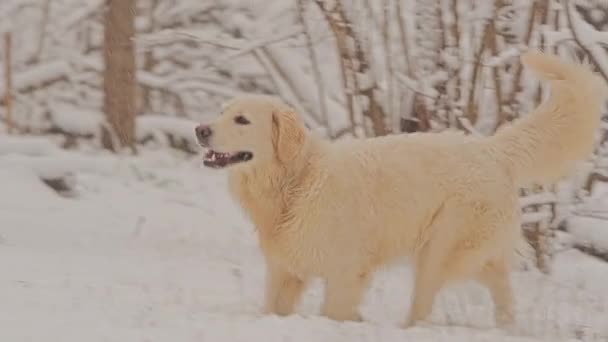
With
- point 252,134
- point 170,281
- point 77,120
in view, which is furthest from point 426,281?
point 77,120

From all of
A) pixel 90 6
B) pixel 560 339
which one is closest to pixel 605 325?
pixel 560 339

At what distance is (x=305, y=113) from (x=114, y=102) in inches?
156

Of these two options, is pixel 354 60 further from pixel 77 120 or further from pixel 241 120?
pixel 77 120

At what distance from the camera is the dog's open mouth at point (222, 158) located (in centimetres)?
588

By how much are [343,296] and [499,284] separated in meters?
1.20

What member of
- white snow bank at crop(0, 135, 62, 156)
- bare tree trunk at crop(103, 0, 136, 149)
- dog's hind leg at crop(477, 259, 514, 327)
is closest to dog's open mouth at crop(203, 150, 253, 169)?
dog's hind leg at crop(477, 259, 514, 327)

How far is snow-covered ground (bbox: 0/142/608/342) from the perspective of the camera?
5203 millimetres

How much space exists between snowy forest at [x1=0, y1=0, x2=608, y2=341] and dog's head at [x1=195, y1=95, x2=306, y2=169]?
2.95 feet

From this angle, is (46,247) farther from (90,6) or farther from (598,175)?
(90,6)

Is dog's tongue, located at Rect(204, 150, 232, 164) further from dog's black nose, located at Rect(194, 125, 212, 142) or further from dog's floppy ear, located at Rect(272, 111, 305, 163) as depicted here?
dog's floppy ear, located at Rect(272, 111, 305, 163)

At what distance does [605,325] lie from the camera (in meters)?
6.75

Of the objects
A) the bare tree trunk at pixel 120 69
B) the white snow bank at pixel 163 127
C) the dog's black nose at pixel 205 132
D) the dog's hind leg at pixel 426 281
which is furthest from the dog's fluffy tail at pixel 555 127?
the white snow bank at pixel 163 127

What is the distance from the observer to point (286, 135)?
600 centimetres

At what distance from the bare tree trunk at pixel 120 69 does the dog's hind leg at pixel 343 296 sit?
8.38 meters
